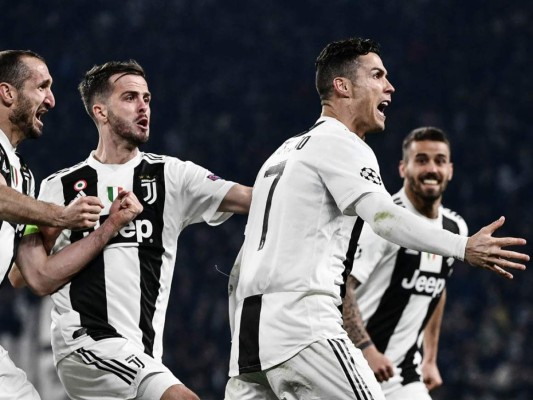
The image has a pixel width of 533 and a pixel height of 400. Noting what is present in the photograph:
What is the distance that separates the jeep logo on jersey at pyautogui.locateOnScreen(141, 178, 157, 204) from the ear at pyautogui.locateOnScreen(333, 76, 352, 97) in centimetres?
107

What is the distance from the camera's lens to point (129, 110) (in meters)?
4.96

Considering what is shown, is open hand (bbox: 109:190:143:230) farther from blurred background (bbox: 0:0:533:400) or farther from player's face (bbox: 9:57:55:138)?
blurred background (bbox: 0:0:533:400)

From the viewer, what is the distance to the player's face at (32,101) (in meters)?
4.77

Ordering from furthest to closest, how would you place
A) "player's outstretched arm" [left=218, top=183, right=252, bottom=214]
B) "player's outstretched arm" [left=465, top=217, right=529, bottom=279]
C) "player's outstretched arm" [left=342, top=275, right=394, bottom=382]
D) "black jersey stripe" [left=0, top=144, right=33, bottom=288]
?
"player's outstretched arm" [left=342, top=275, right=394, bottom=382] → "player's outstretched arm" [left=218, top=183, right=252, bottom=214] → "black jersey stripe" [left=0, top=144, right=33, bottom=288] → "player's outstretched arm" [left=465, top=217, right=529, bottom=279]

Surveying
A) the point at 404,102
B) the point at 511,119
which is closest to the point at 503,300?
the point at 511,119

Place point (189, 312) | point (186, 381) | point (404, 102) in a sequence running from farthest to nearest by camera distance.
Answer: point (404, 102), point (189, 312), point (186, 381)

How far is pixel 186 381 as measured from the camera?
1225 centimetres

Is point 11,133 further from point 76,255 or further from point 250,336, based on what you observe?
point 250,336

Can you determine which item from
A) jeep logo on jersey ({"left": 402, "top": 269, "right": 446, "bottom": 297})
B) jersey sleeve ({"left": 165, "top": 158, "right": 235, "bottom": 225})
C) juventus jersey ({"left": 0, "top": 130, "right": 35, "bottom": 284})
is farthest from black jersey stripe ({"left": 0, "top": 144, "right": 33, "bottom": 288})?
jeep logo on jersey ({"left": 402, "top": 269, "right": 446, "bottom": 297})

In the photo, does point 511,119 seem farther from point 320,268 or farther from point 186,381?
point 320,268

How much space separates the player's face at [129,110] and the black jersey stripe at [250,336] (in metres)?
1.19

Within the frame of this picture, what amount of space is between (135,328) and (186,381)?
7797mm

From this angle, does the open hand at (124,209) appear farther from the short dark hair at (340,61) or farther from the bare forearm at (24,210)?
the short dark hair at (340,61)

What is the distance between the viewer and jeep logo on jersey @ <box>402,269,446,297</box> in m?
6.42
